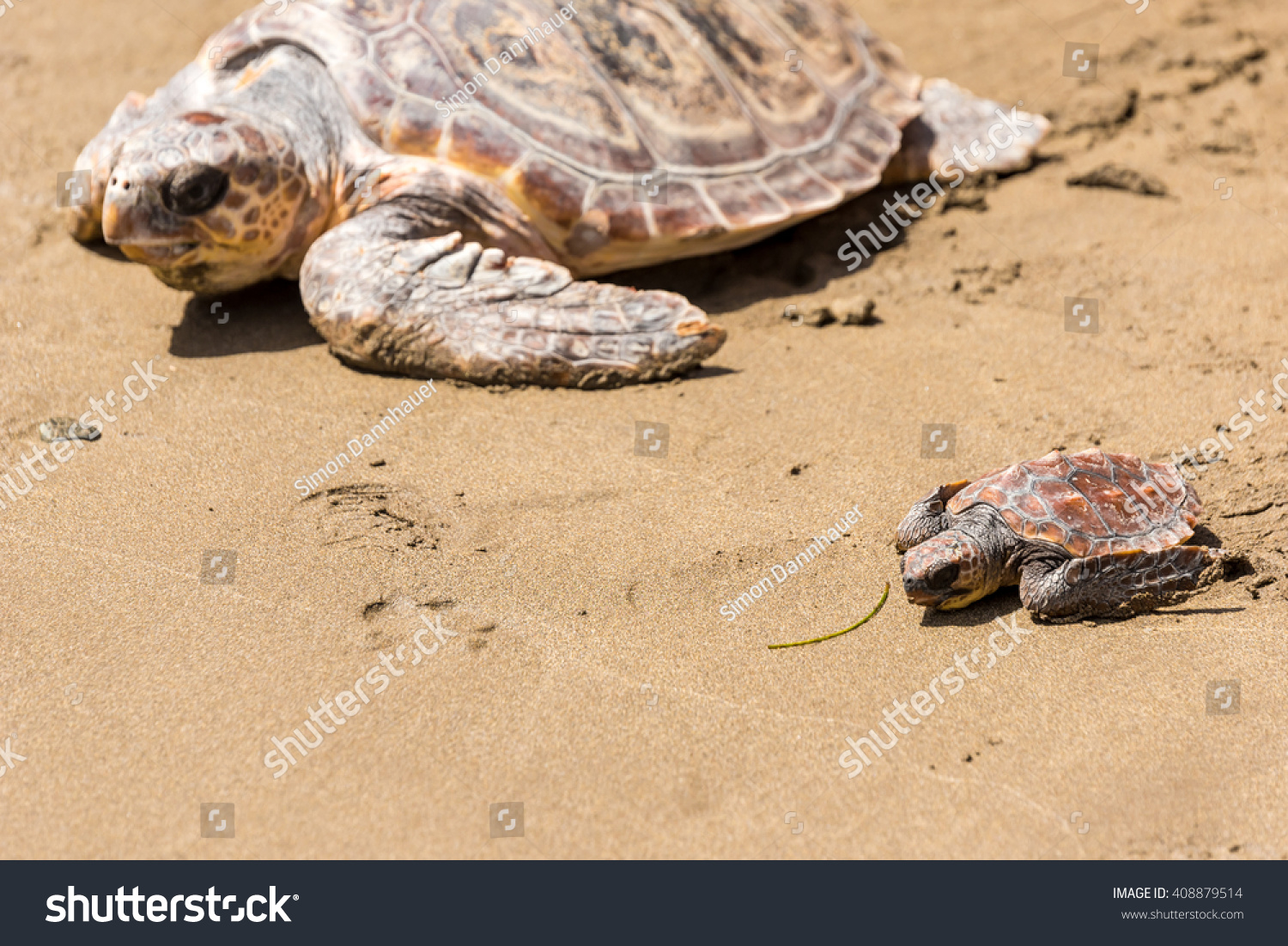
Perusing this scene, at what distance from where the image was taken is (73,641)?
2.90 meters

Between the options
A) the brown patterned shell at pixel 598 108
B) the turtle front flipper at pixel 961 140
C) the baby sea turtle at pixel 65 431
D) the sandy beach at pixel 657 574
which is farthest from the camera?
the turtle front flipper at pixel 961 140

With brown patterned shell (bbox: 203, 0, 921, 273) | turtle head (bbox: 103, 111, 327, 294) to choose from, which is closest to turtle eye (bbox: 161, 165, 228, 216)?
turtle head (bbox: 103, 111, 327, 294)

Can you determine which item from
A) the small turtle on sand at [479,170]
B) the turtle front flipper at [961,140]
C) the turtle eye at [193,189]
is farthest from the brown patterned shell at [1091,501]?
the turtle eye at [193,189]

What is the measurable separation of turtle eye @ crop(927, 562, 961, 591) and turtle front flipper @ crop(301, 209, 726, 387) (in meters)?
1.55

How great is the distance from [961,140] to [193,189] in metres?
3.93

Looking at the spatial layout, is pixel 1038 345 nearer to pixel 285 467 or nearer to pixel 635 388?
pixel 635 388

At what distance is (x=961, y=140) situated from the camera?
18.9ft

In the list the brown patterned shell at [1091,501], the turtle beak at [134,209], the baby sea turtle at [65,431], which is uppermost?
the turtle beak at [134,209]

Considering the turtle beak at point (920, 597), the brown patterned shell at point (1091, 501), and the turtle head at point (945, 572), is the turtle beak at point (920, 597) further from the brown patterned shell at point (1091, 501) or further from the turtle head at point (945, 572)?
the brown patterned shell at point (1091, 501)

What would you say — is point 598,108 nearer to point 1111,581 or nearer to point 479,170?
point 479,170

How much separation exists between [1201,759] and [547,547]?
6.08 ft

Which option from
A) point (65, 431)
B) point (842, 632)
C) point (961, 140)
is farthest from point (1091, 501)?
point (65, 431)

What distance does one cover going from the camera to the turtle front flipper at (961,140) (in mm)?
5605

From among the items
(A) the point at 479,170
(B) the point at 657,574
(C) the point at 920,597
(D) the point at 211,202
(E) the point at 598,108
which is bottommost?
(B) the point at 657,574
